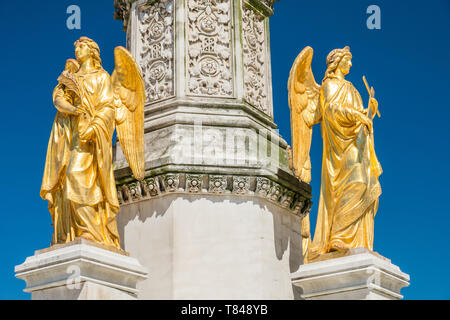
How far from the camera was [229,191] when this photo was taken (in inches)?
545

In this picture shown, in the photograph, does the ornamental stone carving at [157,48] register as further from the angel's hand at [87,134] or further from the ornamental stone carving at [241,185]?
the angel's hand at [87,134]

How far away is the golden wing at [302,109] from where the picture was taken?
1376 centimetres

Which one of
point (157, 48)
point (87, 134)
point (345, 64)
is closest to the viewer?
point (87, 134)

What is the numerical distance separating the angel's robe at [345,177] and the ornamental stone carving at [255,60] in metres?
1.61

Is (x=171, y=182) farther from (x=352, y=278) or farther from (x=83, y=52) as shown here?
(x=352, y=278)

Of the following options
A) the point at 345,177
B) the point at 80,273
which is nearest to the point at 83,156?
the point at 80,273

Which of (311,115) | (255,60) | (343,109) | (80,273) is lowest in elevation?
(80,273)

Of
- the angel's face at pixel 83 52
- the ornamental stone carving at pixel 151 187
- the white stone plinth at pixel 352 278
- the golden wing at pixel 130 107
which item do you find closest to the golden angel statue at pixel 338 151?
the white stone plinth at pixel 352 278

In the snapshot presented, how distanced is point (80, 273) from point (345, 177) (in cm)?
400

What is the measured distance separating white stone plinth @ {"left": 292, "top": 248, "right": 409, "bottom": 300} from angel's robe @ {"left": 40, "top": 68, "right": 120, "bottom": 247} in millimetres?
2686

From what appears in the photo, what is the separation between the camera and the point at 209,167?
1382 centimetres
